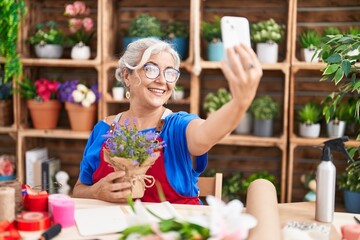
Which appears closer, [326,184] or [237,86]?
[237,86]

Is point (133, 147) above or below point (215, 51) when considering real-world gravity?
below

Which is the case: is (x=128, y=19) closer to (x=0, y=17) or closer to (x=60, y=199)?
(x=0, y=17)

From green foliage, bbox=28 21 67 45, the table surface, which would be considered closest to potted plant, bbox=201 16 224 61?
green foliage, bbox=28 21 67 45

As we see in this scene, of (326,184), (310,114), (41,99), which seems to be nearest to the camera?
(326,184)

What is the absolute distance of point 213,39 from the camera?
131 inches

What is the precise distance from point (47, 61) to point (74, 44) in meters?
0.24

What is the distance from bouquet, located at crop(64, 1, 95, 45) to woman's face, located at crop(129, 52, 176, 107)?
68.7 inches

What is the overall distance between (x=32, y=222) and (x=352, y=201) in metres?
2.37

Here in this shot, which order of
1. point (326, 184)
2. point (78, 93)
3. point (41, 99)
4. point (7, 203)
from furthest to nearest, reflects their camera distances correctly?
point (41, 99), point (78, 93), point (326, 184), point (7, 203)

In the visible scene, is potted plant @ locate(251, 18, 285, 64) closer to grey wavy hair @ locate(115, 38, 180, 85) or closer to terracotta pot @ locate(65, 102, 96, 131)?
terracotta pot @ locate(65, 102, 96, 131)

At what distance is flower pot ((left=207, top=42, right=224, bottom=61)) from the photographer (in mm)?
3316

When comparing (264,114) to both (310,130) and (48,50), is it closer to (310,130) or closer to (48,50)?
(310,130)

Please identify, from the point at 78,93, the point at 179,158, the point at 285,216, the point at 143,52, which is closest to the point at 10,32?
the point at 78,93

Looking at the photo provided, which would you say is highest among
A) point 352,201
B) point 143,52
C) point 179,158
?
point 143,52
